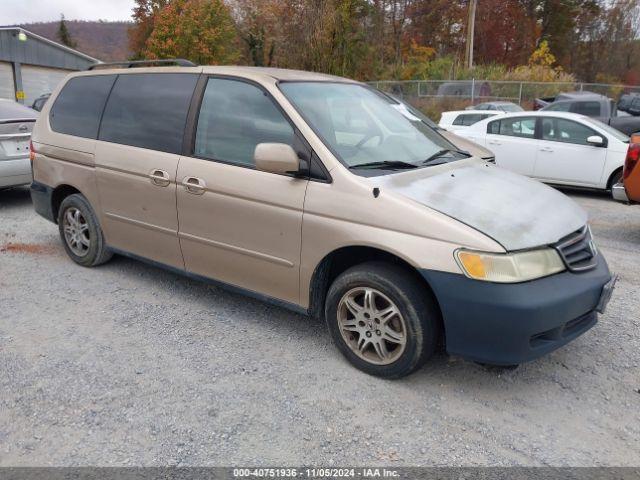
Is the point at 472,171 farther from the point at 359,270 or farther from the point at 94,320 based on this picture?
the point at 94,320

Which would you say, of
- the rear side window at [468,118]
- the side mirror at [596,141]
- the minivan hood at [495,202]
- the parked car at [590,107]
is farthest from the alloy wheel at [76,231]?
the parked car at [590,107]

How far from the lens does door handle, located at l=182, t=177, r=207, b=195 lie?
12.9 feet

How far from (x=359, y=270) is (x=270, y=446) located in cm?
112

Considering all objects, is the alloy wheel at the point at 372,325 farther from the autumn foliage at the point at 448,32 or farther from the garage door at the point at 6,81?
the autumn foliage at the point at 448,32

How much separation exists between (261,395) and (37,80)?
3085 centimetres

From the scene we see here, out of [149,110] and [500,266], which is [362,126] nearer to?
[500,266]

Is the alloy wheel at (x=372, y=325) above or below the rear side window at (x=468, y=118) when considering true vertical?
below

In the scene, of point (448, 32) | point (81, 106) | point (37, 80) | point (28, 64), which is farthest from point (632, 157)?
point (448, 32)

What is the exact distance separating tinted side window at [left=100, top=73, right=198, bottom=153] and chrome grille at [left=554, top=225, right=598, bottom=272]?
2.68 m

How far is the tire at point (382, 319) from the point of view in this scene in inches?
123

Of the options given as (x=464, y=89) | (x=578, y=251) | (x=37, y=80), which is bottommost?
(x=578, y=251)

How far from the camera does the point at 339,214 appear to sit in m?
3.33

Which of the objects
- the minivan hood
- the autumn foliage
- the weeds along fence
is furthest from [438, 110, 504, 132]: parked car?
the autumn foliage

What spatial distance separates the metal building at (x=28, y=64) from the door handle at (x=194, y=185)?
24.3 m
